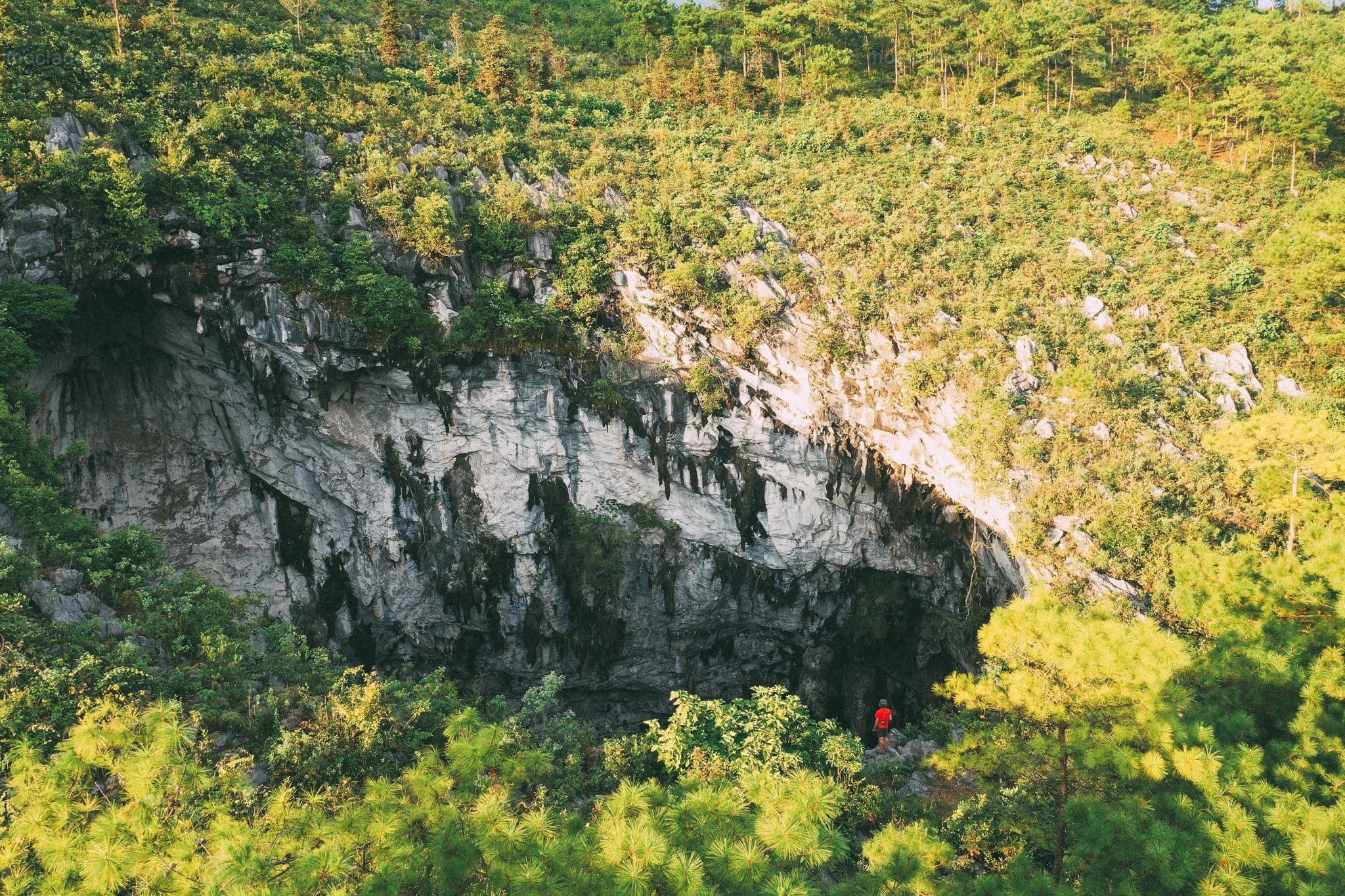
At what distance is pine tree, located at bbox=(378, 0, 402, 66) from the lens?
31797 millimetres

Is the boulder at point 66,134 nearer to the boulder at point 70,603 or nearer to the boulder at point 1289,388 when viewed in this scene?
the boulder at point 70,603

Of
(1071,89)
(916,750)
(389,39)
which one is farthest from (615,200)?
(1071,89)

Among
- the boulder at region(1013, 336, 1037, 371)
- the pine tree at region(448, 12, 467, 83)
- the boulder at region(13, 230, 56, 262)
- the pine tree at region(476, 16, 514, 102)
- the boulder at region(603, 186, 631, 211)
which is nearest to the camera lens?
the boulder at region(13, 230, 56, 262)

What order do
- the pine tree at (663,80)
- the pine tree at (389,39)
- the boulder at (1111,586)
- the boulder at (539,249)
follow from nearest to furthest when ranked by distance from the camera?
the boulder at (1111,586) < the boulder at (539,249) < the pine tree at (389,39) < the pine tree at (663,80)

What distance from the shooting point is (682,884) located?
21.8 feet

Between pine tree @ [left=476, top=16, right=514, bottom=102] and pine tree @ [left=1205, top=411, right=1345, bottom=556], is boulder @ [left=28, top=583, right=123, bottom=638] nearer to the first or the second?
pine tree @ [left=1205, top=411, right=1345, bottom=556]

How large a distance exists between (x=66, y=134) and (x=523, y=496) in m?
16.8

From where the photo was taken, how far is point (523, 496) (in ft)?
80.9

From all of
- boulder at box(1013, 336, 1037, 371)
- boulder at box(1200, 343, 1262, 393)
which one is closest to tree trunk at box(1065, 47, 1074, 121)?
boulder at box(1200, 343, 1262, 393)

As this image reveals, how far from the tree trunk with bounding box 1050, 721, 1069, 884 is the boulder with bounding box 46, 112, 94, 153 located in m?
27.2

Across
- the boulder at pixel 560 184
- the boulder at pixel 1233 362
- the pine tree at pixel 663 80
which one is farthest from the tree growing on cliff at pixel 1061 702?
the pine tree at pixel 663 80

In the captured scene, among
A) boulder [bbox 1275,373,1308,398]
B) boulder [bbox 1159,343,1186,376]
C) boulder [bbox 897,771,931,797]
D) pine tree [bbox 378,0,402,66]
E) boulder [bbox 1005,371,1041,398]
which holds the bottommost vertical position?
boulder [bbox 897,771,931,797]

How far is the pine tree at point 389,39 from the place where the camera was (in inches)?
1252

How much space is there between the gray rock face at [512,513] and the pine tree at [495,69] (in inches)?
615
